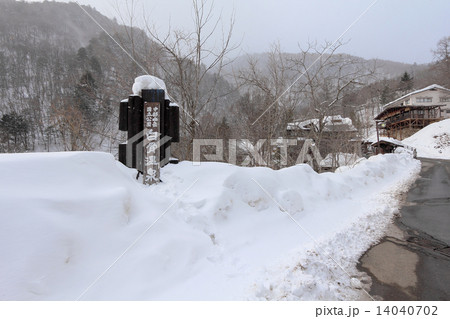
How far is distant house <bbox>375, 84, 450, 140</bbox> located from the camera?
4128 cm

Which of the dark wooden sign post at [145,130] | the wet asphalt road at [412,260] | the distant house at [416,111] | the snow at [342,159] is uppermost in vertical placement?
the distant house at [416,111]

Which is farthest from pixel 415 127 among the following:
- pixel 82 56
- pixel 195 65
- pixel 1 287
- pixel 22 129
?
pixel 22 129

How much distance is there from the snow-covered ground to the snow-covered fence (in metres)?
0.57

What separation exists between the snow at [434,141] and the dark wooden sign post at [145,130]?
37.4 metres

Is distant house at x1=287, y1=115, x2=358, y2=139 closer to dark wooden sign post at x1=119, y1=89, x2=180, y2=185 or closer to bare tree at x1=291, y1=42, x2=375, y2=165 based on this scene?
bare tree at x1=291, y1=42, x2=375, y2=165

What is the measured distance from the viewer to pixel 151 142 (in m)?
4.38

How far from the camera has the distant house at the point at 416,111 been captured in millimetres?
41281

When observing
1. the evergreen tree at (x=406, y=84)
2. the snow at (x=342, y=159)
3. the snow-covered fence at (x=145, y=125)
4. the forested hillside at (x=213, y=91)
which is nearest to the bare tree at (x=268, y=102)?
the forested hillside at (x=213, y=91)

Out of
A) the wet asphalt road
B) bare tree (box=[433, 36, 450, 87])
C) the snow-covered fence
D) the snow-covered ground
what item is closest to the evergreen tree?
bare tree (box=[433, 36, 450, 87])

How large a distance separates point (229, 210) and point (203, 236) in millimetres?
843

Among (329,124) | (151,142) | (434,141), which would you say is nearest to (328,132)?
(329,124)

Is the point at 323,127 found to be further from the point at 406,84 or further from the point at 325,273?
the point at 406,84

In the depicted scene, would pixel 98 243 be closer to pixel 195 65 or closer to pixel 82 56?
pixel 195 65

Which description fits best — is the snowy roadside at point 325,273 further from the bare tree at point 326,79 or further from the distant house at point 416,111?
the distant house at point 416,111
